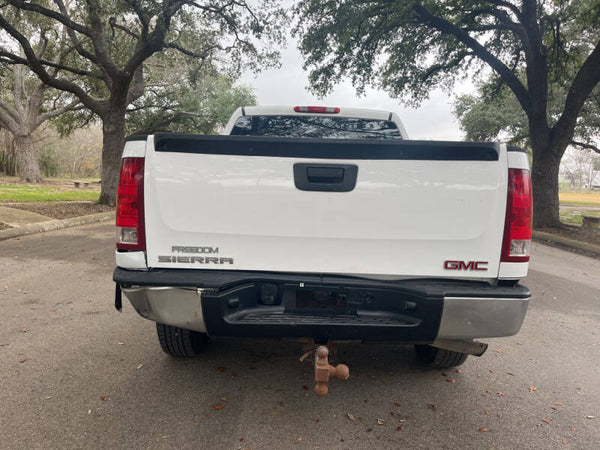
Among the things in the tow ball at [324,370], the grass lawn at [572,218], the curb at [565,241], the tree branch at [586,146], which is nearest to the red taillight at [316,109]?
the tow ball at [324,370]

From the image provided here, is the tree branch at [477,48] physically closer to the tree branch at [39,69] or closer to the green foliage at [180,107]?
the tree branch at [39,69]

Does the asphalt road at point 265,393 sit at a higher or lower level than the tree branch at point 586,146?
lower

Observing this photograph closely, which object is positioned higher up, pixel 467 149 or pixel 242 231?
pixel 467 149

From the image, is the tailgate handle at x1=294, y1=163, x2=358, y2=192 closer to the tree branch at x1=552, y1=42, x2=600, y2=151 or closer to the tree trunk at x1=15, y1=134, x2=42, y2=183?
the tree branch at x1=552, y1=42, x2=600, y2=151

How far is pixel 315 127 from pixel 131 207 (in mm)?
2202

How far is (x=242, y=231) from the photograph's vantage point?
8.12 ft

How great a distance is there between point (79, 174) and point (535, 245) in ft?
203

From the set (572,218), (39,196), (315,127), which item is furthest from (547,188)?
(39,196)

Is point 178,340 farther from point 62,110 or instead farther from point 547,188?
point 62,110

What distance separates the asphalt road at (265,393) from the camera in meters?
2.44

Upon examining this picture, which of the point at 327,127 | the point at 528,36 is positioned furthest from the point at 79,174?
the point at 327,127

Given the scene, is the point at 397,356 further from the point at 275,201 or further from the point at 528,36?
the point at 528,36

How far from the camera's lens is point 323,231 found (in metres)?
2.48

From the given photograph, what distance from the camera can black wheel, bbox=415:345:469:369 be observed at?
126 inches
